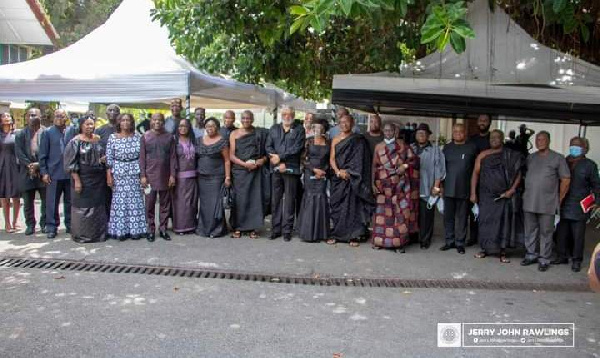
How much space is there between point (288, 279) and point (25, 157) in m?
4.05

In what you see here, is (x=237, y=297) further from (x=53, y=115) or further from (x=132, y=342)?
(x=53, y=115)

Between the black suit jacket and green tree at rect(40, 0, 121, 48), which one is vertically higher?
green tree at rect(40, 0, 121, 48)

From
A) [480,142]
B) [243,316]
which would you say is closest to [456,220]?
[480,142]

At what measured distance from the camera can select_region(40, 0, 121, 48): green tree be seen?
92.6ft

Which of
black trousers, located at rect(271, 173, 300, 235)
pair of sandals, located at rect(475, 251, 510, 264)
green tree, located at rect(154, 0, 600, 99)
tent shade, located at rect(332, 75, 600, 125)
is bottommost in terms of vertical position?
pair of sandals, located at rect(475, 251, 510, 264)

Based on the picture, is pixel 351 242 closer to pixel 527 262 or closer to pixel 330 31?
pixel 527 262

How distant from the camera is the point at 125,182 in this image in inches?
280

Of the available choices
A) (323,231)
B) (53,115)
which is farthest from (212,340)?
(53,115)

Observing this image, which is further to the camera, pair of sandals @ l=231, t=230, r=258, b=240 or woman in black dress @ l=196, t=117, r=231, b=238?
pair of sandals @ l=231, t=230, r=258, b=240

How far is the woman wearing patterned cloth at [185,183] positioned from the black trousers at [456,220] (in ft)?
11.4

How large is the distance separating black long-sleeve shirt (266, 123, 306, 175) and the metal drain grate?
195 centimetres

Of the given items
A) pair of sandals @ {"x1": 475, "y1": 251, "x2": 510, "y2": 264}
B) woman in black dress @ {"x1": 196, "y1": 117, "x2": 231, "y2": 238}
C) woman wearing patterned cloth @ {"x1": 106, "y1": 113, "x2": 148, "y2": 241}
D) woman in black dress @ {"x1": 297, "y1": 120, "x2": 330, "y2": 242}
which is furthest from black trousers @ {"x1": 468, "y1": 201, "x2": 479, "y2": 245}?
woman wearing patterned cloth @ {"x1": 106, "y1": 113, "x2": 148, "y2": 241}

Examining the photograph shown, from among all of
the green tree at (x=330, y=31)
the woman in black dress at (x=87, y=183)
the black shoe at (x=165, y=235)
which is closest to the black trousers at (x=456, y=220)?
the green tree at (x=330, y=31)

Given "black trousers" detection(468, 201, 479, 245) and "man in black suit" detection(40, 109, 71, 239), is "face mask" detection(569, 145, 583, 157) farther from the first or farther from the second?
"man in black suit" detection(40, 109, 71, 239)
